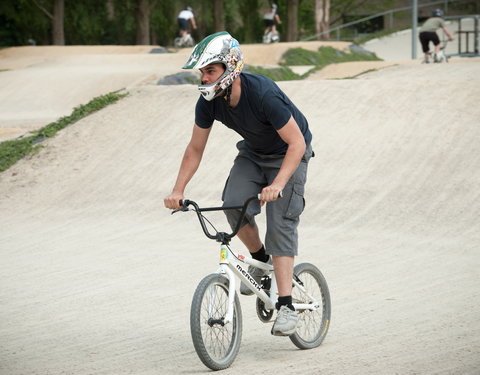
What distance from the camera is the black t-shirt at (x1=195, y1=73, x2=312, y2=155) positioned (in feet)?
18.1

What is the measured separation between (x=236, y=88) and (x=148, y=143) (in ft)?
33.7

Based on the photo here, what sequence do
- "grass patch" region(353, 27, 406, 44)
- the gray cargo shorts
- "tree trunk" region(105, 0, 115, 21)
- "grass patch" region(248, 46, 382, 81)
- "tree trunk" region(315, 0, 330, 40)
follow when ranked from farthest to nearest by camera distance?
"tree trunk" region(105, 0, 115, 21), "grass patch" region(353, 27, 406, 44), "tree trunk" region(315, 0, 330, 40), "grass patch" region(248, 46, 382, 81), the gray cargo shorts

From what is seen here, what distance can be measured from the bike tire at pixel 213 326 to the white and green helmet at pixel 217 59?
1.07m

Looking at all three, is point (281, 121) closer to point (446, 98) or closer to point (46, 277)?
point (46, 277)

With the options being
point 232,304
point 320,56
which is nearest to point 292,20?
point 320,56

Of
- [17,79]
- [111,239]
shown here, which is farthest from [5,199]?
[17,79]

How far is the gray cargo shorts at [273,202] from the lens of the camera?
575 cm

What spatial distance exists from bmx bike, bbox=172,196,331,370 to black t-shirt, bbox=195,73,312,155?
1.44 feet

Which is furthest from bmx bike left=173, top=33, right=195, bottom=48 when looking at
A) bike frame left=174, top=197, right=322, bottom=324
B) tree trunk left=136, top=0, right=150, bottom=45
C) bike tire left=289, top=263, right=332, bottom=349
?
bike frame left=174, top=197, right=322, bottom=324

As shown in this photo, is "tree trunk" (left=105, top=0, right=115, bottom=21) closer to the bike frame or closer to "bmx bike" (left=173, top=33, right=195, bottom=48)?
"bmx bike" (left=173, top=33, right=195, bottom=48)

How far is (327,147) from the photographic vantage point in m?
14.4

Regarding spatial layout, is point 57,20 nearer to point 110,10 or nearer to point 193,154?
point 110,10

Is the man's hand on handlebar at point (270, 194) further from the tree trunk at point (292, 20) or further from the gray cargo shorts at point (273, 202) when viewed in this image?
the tree trunk at point (292, 20)

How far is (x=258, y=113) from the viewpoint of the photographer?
558 centimetres
